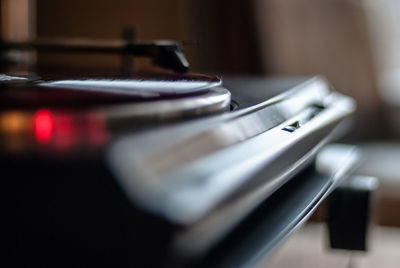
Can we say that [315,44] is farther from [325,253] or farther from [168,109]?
[168,109]

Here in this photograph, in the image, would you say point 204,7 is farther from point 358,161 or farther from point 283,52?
point 358,161

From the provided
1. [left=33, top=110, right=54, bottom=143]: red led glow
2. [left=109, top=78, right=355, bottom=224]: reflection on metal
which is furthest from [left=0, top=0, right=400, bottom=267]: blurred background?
[left=33, top=110, right=54, bottom=143]: red led glow

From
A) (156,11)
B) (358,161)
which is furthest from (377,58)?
(358,161)

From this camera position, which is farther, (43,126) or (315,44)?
(315,44)

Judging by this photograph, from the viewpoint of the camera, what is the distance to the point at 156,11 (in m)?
1.67

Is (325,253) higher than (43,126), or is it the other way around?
(43,126)

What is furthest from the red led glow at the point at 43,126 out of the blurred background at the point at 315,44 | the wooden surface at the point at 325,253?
the blurred background at the point at 315,44

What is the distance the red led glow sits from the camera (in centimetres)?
21

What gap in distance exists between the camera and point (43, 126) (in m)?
0.21

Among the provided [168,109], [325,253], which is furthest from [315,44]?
[168,109]

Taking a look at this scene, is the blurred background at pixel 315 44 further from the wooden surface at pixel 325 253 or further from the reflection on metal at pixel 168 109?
the reflection on metal at pixel 168 109

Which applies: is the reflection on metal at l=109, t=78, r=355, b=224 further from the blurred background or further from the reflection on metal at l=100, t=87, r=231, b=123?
the blurred background

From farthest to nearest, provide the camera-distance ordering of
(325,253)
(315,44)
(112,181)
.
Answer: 1. (315,44)
2. (325,253)
3. (112,181)

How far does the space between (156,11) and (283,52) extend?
54cm
